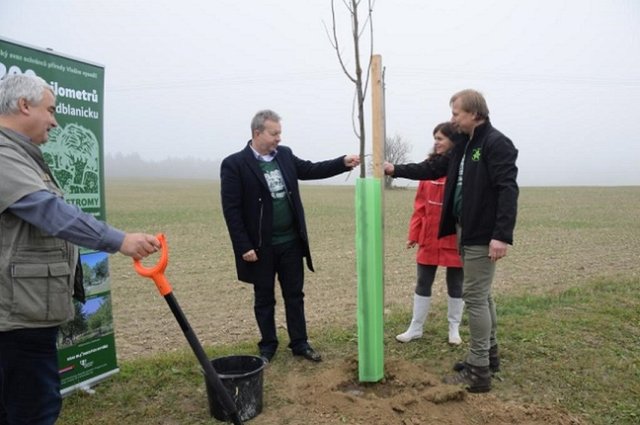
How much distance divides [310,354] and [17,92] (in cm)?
328

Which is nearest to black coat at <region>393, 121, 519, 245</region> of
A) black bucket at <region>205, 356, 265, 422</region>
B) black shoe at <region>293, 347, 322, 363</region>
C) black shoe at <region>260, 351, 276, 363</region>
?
black shoe at <region>293, 347, 322, 363</region>

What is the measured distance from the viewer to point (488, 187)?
3900mm

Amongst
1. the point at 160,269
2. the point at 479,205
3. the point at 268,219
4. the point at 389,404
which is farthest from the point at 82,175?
the point at 479,205

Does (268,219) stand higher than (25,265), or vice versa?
(268,219)

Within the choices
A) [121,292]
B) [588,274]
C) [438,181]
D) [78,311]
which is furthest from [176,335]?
[588,274]

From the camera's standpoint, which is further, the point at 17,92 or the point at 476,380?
the point at 476,380

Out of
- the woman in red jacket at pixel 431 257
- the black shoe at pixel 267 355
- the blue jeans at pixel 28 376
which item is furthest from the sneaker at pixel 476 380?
the blue jeans at pixel 28 376

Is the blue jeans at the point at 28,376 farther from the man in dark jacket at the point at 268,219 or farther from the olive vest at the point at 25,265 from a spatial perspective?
the man in dark jacket at the point at 268,219

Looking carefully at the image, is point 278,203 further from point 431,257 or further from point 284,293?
point 431,257

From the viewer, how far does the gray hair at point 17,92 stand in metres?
2.57

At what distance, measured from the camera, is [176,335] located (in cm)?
653

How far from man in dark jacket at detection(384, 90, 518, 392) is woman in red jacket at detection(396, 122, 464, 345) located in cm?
75

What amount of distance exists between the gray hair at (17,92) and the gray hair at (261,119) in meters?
2.10

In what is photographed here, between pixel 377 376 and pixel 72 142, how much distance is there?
3.08 m
